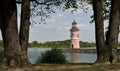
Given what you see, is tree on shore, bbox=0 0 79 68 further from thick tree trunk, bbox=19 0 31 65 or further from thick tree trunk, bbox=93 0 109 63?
thick tree trunk, bbox=93 0 109 63

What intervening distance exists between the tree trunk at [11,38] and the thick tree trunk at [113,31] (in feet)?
14.6

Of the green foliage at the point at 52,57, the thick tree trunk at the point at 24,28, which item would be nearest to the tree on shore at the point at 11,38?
the thick tree trunk at the point at 24,28

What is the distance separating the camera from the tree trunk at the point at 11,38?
15914 millimetres

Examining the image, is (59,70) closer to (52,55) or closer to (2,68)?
(2,68)

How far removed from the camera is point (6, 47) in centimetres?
1612

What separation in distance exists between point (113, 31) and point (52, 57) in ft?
30.0

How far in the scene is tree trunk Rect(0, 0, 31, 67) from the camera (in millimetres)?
15914

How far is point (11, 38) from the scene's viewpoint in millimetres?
15992

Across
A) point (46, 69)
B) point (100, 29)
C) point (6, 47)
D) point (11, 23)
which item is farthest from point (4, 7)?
point (100, 29)

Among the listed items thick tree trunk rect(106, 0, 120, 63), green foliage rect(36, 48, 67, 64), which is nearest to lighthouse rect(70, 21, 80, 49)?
green foliage rect(36, 48, 67, 64)

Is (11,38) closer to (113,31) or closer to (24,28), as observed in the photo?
(24,28)

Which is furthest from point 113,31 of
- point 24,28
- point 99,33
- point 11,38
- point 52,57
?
point 52,57

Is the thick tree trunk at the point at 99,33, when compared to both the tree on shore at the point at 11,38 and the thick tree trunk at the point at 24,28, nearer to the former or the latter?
the thick tree trunk at the point at 24,28

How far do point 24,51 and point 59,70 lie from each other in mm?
2102
